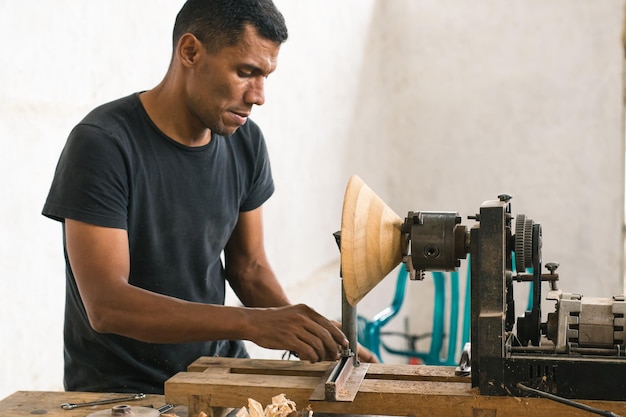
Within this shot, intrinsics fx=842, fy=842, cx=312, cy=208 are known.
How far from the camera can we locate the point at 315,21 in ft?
16.8

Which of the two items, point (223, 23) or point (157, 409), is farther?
point (223, 23)

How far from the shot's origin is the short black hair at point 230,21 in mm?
2240

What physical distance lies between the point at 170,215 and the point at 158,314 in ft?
1.28

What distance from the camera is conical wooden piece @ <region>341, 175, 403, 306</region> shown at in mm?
1772

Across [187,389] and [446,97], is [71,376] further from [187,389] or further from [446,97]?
[446,97]

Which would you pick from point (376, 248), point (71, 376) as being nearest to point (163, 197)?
point (71, 376)

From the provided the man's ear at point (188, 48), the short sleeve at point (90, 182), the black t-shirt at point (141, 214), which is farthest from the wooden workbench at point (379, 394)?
the man's ear at point (188, 48)

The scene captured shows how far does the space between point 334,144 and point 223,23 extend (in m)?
3.33

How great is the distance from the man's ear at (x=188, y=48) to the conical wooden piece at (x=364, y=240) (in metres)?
0.70

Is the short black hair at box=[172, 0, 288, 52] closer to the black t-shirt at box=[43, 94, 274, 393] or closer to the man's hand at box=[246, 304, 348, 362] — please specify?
the black t-shirt at box=[43, 94, 274, 393]

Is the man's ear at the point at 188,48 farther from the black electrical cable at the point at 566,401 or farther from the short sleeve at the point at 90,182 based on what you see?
the black electrical cable at the point at 566,401

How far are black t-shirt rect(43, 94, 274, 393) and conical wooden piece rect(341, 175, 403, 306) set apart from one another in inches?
25.4

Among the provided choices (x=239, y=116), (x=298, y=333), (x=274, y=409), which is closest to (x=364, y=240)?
(x=298, y=333)

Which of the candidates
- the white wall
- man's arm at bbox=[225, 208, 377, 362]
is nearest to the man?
man's arm at bbox=[225, 208, 377, 362]
